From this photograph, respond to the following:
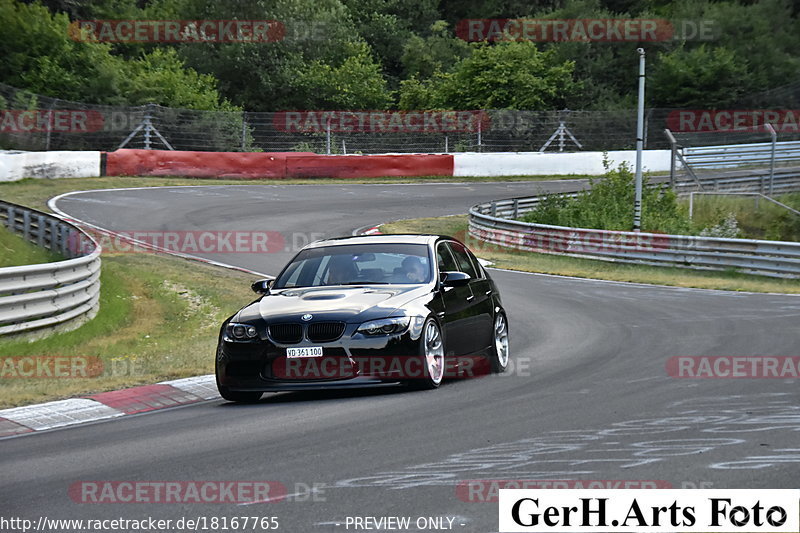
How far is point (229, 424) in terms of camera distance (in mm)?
8898

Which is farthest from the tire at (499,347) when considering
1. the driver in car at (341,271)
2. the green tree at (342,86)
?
the green tree at (342,86)

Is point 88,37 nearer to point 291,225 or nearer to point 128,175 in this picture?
point 128,175

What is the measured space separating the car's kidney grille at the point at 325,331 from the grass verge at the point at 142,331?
2.08 meters

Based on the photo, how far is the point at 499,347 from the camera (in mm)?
12062

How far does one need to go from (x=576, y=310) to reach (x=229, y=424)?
31.3 ft

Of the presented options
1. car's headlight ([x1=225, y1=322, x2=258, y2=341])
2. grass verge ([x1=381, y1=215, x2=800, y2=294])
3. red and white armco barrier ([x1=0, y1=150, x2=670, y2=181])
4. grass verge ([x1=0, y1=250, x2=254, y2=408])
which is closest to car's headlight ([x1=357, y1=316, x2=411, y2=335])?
car's headlight ([x1=225, y1=322, x2=258, y2=341])

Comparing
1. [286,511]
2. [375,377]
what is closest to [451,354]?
[375,377]

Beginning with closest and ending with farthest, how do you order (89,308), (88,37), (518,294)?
(89,308), (518,294), (88,37)

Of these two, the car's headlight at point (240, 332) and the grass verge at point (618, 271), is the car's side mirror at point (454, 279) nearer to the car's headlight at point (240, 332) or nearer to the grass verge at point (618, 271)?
the car's headlight at point (240, 332)

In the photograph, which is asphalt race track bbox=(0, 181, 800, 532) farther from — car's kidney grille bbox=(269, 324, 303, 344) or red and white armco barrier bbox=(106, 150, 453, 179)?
red and white armco barrier bbox=(106, 150, 453, 179)

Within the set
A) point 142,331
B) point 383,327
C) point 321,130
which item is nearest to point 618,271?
point 142,331

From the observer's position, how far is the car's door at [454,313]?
1091 cm

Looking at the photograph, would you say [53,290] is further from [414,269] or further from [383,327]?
[383,327]

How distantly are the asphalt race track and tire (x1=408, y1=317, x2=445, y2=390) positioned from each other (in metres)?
0.18
